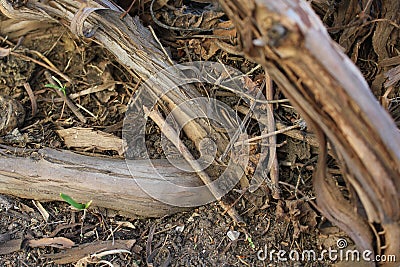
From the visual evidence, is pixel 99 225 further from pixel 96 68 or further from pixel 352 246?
pixel 352 246

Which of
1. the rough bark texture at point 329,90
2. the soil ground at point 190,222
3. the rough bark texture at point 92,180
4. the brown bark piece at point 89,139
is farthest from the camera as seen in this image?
the brown bark piece at point 89,139

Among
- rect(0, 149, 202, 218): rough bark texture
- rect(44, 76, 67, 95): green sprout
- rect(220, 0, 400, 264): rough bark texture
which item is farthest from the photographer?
rect(44, 76, 67, 95): green sprout

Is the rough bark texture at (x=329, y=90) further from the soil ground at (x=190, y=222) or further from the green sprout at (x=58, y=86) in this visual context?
the green sprout at (x=58, y=86)

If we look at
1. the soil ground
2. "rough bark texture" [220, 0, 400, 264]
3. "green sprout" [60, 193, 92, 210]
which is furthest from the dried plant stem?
"rough bark texture" [220, 0, 400, 264]

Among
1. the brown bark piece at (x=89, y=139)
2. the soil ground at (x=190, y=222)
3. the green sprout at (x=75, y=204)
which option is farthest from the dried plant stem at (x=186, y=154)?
the green sprout at (x=75, y=204)

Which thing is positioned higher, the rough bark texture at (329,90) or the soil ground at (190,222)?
the rough bark texture at (329,90)

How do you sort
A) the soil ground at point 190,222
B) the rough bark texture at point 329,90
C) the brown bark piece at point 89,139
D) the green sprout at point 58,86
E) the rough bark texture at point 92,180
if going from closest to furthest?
1. the rough bark texture at point 329,90
2. the soil ground at point 190,222
3. the rough bark texture at point 92,180
4. the brown bark piece at point 89,139
5. the green sprout at point 58,86

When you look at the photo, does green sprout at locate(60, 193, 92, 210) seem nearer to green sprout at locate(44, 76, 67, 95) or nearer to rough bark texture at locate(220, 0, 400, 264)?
green sprout at locate(44, 76, 67, 95)
